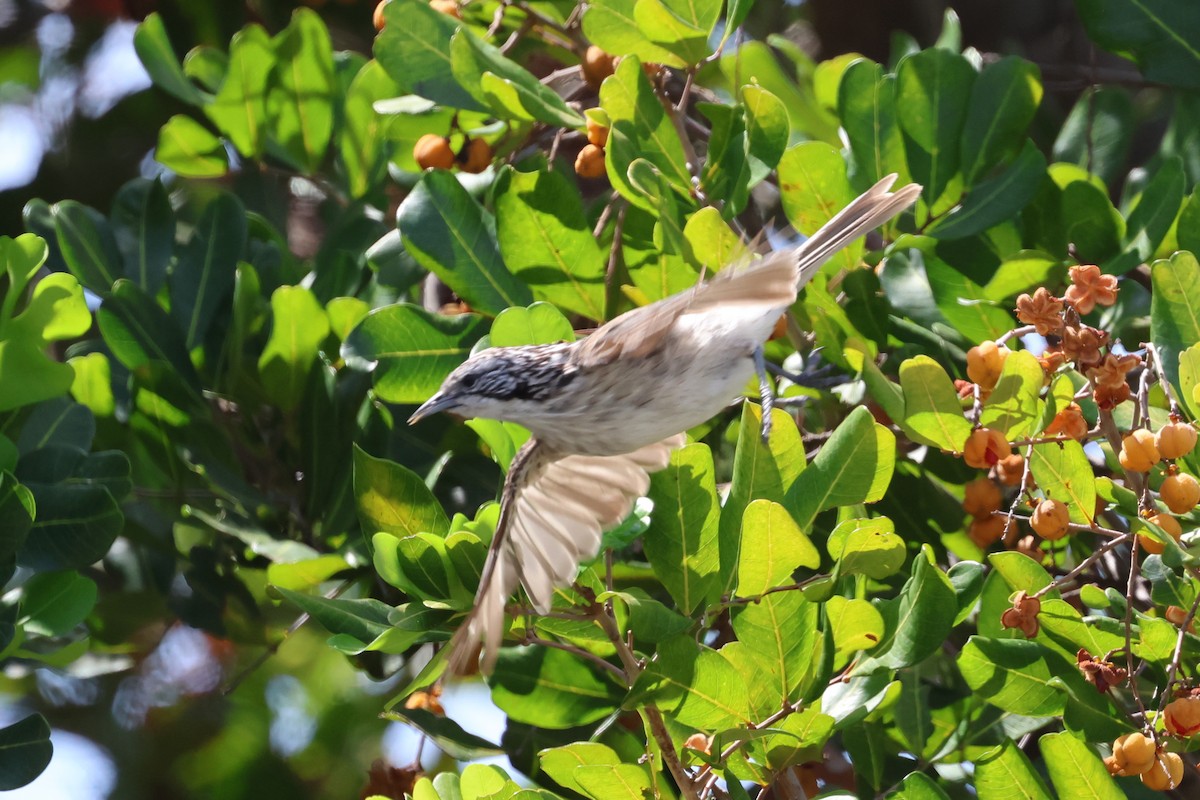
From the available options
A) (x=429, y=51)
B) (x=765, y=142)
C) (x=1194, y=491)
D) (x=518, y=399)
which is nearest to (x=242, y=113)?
(x=429, y=51)

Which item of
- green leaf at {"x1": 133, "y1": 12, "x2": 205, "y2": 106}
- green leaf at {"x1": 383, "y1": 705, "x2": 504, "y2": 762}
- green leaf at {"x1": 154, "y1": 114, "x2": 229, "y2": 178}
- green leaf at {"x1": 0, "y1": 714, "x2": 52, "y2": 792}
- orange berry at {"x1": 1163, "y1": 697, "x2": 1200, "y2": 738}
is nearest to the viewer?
orange berry at {"x1": 1163, "y1": 697, "x2": 1200, "y2": 738}

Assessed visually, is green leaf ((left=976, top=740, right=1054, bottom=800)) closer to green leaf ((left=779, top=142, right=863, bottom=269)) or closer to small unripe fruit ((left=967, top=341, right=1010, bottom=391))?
small unripe fruit ((left=967, top=341, right=1010, bottom=391))

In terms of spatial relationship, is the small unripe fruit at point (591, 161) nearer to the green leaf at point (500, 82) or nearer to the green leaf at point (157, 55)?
the green leaf at point (500, 82)

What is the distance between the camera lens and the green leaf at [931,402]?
7.02 ft

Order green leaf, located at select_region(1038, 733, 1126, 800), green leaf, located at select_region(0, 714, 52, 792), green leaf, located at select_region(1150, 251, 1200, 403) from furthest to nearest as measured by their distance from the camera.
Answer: green leaf, located at select_region(0, 714, 52, 792) < green leaf, located at select_region(1150, 251, 1200, 403) < green leaf, located at select_region(1038, 733, 1126, 800)

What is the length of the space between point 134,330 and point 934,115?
1.73 m

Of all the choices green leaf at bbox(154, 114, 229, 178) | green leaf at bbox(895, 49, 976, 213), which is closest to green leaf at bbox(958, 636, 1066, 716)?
green leaf at bbox(895, 49, 976, 213)

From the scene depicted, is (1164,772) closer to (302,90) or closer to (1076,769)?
(1076,769)

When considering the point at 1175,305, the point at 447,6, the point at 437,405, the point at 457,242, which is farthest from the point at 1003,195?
the point at 447,6

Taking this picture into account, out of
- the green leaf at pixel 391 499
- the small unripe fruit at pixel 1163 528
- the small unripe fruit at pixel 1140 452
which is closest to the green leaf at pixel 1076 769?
the small unripe fruit at pixel 1163 528

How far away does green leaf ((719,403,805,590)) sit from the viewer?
2203mm

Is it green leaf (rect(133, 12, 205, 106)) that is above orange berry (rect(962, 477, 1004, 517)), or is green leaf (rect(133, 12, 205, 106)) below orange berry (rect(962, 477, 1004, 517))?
above

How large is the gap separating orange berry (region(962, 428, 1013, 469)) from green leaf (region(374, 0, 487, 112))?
128 centimetres

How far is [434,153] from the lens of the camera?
2990 mm
